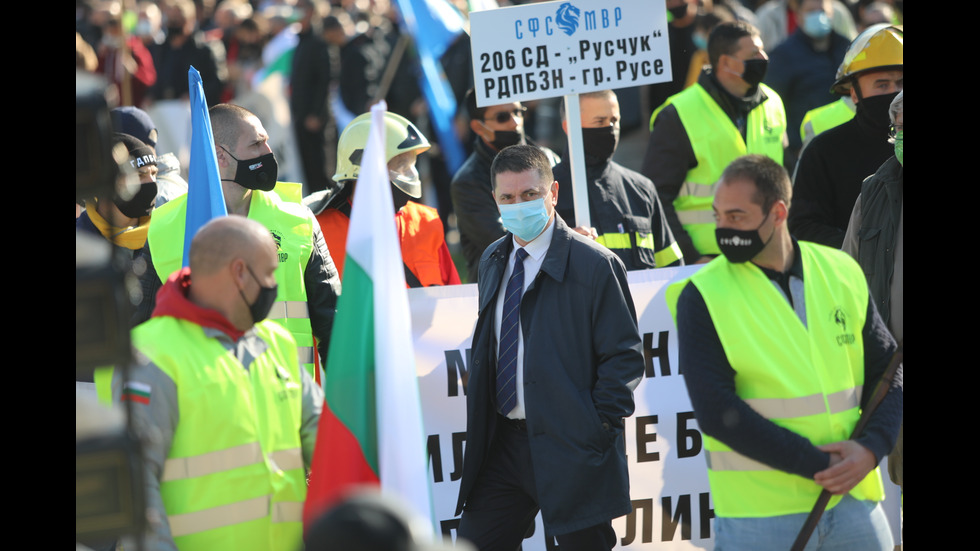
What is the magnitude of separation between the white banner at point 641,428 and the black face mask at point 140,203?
1.42 metres

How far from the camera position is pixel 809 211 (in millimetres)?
6930

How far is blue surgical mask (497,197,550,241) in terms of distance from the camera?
5.34 metres

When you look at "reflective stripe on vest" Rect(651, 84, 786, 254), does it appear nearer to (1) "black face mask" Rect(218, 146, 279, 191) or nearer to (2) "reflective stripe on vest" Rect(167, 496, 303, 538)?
(1) "black face mask" Rect(218, 146, 279, 191)

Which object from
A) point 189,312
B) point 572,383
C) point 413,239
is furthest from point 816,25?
point 189,312

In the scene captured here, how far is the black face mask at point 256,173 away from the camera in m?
5.91

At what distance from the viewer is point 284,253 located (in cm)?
572

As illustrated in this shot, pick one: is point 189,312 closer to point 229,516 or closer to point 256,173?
point 229,516

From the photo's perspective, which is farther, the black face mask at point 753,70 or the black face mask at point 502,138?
the black face mask at point 753,70

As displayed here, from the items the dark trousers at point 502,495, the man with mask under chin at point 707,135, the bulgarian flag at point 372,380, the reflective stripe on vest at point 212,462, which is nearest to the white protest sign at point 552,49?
the man with mask under chin at point 707,135

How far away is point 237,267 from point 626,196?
3.27 m

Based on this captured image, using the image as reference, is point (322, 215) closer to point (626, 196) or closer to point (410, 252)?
point (410, 252)

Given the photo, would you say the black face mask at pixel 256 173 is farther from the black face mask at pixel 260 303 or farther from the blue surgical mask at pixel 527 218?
the black face mask at pixel 260 303

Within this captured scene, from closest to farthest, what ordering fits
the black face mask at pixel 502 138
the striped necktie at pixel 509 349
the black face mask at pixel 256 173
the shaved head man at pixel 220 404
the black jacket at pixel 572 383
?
the shaved head man at pixel 220 404, the black jacket at pixel 572 383, the striped necktie at pixel 509 349, the black face mask at pixel 256 173, the black face mask at pixel 502 138

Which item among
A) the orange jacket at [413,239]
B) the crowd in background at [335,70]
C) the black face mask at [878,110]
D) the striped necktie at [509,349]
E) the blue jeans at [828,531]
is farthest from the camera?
the crowd in background at [335,70]
